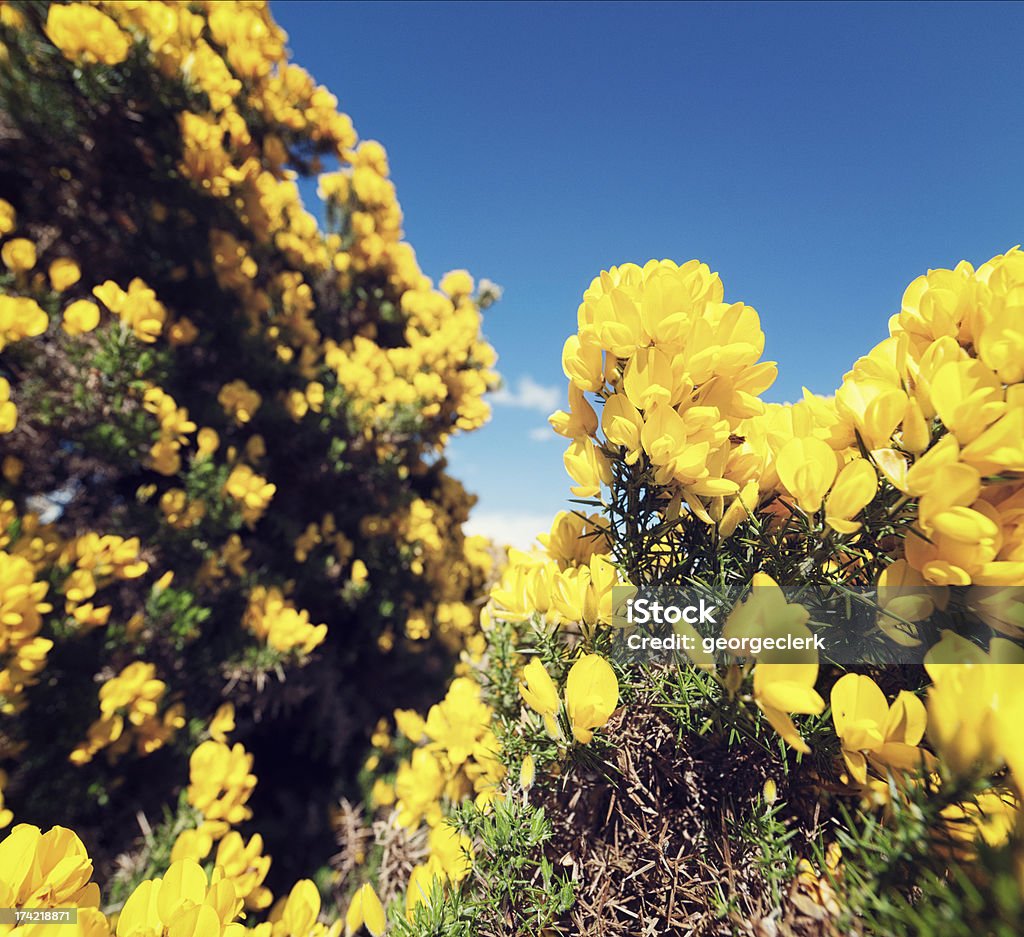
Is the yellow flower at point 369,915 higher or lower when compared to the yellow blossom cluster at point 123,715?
lower

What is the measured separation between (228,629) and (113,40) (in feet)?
7.49

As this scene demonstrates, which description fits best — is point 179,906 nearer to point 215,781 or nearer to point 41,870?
point 41,870

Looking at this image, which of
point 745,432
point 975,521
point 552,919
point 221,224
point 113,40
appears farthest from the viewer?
point 221,224

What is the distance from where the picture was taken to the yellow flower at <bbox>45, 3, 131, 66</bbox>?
1.42 metres

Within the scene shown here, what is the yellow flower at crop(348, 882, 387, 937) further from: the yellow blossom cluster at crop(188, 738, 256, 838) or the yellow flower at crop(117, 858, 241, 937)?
the yellow blossom cluster at crop(188, 738, 256, 838)

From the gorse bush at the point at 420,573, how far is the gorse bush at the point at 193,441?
0.05 feet

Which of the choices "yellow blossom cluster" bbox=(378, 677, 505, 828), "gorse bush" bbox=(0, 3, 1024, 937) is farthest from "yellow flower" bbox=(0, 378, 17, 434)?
"yellow blossom cluster" bbox=(378, 677, 505, 828)

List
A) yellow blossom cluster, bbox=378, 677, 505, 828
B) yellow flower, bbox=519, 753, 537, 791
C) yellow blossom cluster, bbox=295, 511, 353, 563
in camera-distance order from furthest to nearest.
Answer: yellow blossom cluster, bbox=295, 511, 353, 563, yellow blossom cluster, bbox=378, 677, 505, 828, yellow flower, bbox=519, 753, 537, 791

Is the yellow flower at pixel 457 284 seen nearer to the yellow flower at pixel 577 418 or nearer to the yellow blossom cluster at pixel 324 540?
the yellow blossom cluster at pixel 324 540

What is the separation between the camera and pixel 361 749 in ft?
9.20

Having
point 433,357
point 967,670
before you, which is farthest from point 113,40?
point 967,670

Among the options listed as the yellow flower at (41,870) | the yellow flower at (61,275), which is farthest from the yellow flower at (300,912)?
the yellow flower at (61,275)

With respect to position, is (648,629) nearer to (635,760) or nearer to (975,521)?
(635,760)

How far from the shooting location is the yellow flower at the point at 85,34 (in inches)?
56.0
